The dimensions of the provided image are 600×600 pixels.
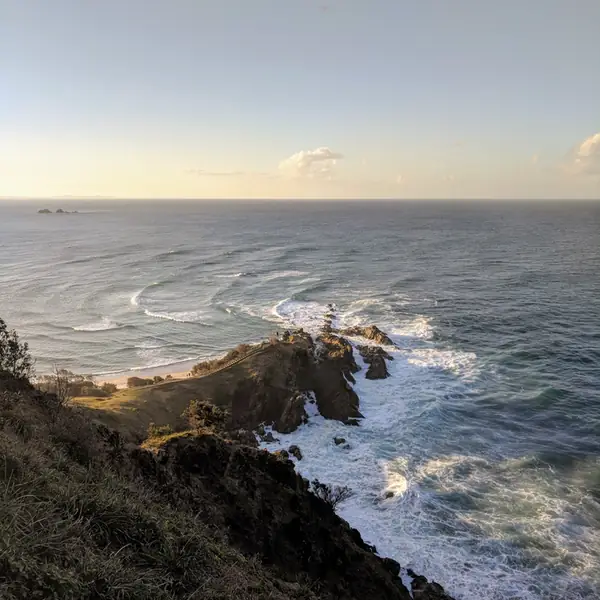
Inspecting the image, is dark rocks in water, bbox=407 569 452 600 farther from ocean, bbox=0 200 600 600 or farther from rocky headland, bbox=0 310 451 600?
ocean, bbox=0 200 600 600

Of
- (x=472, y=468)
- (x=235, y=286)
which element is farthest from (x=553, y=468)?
(x=235, y=286)

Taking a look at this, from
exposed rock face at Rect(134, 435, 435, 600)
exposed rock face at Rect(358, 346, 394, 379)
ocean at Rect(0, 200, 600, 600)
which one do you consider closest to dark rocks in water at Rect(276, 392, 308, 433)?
ocean at Rect(0, 200, 600, 600)

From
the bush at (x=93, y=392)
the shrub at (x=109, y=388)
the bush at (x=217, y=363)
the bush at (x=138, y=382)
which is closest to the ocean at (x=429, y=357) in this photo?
the bush at (x=217, y=363)

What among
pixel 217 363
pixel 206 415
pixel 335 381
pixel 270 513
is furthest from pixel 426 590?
pixel 217 363

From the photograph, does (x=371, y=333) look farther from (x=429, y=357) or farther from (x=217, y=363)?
(x=217, y=363)

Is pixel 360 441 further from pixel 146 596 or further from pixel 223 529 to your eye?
pixel 146 596

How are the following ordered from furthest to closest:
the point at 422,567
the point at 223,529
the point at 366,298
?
the point at 366,298, the point at 422,567, the point at 223,529
